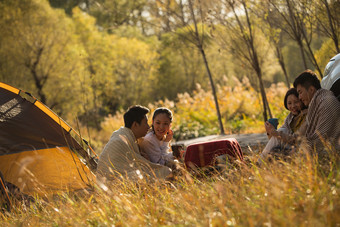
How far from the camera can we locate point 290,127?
15.7 ft

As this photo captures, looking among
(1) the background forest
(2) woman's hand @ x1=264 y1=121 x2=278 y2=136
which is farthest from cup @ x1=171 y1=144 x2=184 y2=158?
(1) the background forest

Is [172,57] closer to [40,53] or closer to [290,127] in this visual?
[40,53]

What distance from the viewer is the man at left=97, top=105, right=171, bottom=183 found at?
455 cm

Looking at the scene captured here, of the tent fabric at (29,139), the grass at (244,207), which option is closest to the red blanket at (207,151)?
the grass at (244,207)

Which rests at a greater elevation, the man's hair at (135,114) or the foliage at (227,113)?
the man's hair at (135,114)

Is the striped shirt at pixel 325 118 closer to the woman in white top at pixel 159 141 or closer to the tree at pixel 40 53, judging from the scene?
the woman in white top at pixel 159 141

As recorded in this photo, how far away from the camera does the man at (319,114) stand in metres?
3.82

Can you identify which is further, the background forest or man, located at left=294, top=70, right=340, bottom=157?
the background forest

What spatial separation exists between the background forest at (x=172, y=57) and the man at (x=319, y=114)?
167cm

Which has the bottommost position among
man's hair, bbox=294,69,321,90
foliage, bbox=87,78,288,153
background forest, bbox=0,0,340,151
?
foliage, bbox=87,78,288,153

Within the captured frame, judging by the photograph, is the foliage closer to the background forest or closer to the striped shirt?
the background forest

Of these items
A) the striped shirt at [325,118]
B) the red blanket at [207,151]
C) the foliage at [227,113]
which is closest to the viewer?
the striped shirt at [325,118]

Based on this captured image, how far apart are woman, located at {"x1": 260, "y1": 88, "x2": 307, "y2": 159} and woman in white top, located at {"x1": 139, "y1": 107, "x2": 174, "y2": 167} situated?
1.18 metres

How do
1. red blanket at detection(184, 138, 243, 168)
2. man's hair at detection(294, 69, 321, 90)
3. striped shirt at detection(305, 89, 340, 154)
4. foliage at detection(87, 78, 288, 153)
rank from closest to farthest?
striped shirt at detection(305, 89, 340, 154) < man's hair at detection(294, 69, 321, 90) < red blanket at detection(184, 138, 243, 168) < foliage at detection(87, 78, 288, 153)
